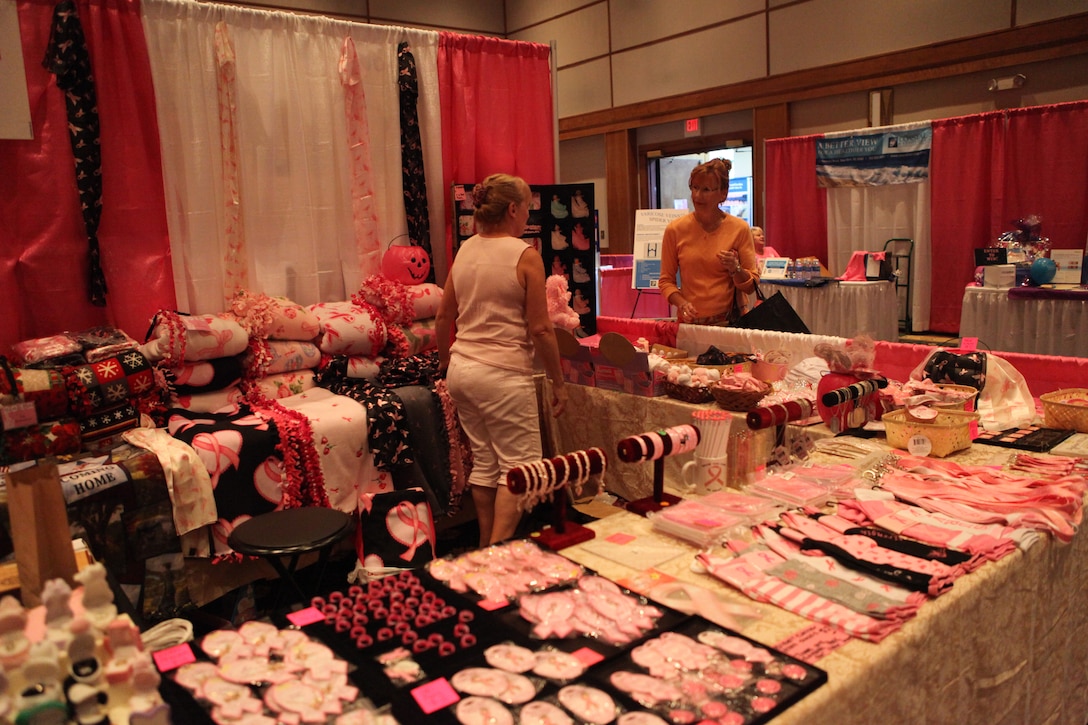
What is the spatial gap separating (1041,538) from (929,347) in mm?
1396

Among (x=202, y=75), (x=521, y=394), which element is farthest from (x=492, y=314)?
(x=202, y=75)

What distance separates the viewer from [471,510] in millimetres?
3881

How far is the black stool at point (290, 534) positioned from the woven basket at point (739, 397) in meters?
1.38

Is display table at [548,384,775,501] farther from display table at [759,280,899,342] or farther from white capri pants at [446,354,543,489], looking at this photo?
display table at [759,280,899,342]

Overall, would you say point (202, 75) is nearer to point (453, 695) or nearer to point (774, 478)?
point (774, 478)

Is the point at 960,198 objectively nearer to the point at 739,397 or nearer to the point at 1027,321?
the point at 1027,321

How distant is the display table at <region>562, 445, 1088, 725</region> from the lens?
126 cm

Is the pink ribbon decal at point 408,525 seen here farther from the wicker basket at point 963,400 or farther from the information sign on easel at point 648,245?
the information sign on easel at point 648,245

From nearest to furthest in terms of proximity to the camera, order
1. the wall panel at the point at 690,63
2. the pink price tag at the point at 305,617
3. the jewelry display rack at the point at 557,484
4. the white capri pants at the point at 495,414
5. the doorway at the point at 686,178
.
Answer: the pink price tag at the point at 305,617 < the jewelry display rack at the point at 557,484 < the white capri pants at the point at 495,414 < the wall panel at the point at 690,63 < the doorway at the point at 686,178

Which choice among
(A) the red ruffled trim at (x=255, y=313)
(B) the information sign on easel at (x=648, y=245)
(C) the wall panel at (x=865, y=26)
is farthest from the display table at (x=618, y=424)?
(C) the wall panel at (x=865, y=26)

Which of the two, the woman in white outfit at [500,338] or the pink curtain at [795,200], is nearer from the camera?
the woman in white outfit at [500,338]

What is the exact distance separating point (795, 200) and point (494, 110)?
4.87 meters

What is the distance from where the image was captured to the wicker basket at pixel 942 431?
2.27 metres

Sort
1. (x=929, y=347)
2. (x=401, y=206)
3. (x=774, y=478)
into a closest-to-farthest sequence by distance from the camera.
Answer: (x=774, y=478)
(x=929, y=347)
(x=401, y=206)
